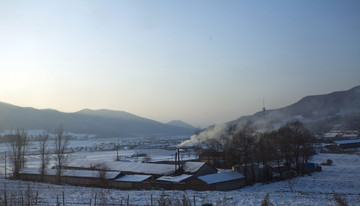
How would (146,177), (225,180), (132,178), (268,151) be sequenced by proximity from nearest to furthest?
1. (225,180)
2. (146,177)
3. (132,178)
4. (268,151)

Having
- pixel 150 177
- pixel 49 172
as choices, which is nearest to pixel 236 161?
pixel 150 177

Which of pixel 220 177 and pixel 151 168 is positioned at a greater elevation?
pixel 151 168

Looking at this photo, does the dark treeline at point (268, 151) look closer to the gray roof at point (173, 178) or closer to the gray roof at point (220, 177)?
the gray roof at point (220, 177)

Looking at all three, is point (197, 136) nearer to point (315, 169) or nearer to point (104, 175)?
point (315, 169)

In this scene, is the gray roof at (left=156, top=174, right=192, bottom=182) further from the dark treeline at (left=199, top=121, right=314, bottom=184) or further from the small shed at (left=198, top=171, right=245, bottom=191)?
the dark treeline at (left=199, top=121, right=314, bottom=184)

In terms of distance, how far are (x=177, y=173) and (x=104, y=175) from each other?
8.64 metres

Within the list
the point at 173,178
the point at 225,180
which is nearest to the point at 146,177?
the point at 173,178

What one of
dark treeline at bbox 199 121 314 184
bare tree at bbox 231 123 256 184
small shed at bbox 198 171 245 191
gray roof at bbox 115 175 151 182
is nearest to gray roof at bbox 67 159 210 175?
gray roof at bbox 115 175 151 182

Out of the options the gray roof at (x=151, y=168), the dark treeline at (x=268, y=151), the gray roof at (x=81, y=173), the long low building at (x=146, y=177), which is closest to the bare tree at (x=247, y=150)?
the dark treeline at (x=268, y=151)

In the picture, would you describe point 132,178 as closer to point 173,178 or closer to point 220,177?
point 173,178

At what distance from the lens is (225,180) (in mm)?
30734

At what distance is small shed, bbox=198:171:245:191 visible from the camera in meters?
29.4

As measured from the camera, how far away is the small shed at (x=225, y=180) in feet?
96.4

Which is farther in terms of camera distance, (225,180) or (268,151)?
(268,151)
